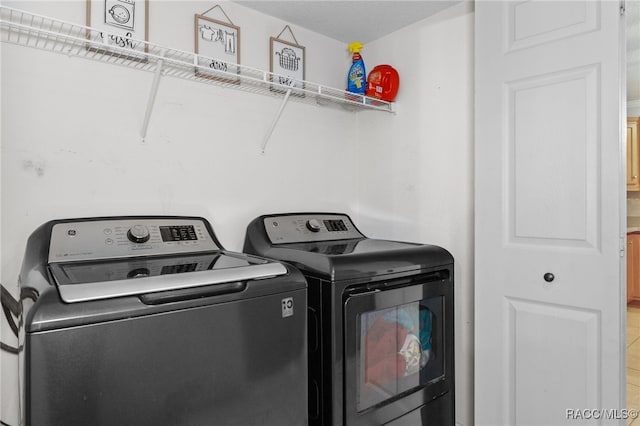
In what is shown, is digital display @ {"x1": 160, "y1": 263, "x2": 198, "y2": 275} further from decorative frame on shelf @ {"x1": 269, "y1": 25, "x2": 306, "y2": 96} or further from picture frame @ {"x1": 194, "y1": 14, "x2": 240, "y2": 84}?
decorative frame on shelf @ {"x1": 269, "y1": 25, "x2": 306, "y2": 96}

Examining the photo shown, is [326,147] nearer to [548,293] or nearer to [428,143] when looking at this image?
[428,143]

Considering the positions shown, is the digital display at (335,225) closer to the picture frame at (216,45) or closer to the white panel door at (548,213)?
the white panel door at (548,213)

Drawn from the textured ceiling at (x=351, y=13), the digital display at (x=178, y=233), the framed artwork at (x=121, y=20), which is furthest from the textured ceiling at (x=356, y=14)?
the digital display at (x=178, y=233)

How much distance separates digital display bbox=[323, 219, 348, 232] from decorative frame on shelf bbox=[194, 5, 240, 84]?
85cm

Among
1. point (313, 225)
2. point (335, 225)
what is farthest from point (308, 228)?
point (335, 225)

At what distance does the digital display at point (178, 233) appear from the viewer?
162 centimetres

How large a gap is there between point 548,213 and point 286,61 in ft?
4.83

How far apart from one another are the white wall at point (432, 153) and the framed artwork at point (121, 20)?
1.30 metres

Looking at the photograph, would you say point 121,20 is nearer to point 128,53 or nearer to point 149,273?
point 128,53

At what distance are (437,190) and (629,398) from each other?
1.88 m

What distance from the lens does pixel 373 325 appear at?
1624 mm

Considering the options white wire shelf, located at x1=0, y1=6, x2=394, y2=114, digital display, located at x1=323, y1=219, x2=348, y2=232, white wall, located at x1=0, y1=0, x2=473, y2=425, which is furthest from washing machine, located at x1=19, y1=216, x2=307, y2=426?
digital display, located at x1=323, y1=219, x2=348, y2=232

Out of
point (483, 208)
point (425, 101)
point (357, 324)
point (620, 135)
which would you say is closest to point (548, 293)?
point (483, 208)

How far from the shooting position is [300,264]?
161 cm
